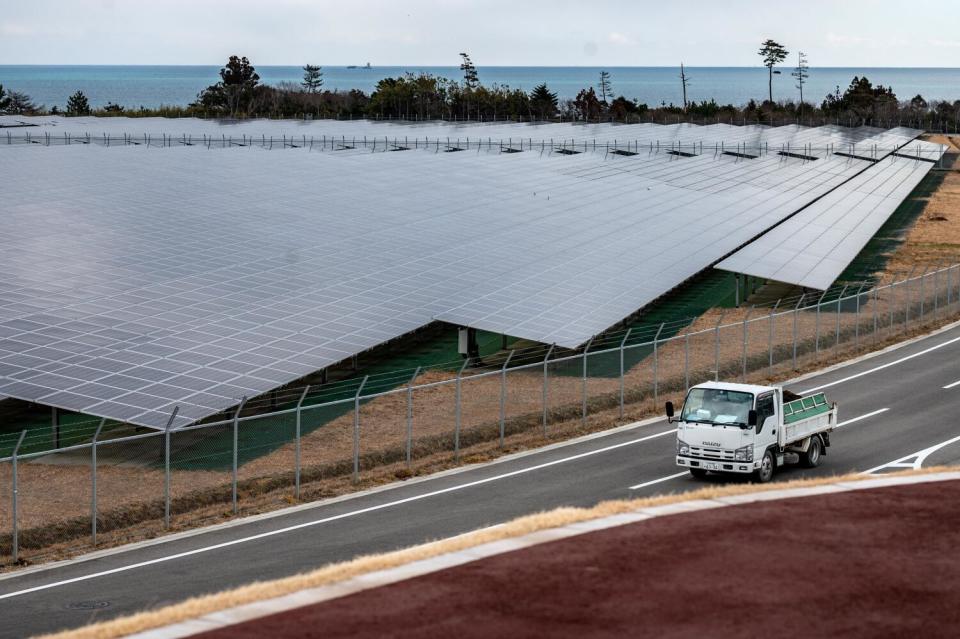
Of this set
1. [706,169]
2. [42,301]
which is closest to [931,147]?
[706,169]

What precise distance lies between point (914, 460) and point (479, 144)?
84.9m

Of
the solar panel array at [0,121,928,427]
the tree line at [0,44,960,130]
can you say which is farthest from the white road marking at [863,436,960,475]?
the tree line at [0,44,960,130]

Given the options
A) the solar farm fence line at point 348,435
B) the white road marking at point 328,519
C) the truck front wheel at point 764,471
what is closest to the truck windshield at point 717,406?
the truck front wheel at point 764,471

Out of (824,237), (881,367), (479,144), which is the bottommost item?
(881,367)

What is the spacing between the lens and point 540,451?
113 feet

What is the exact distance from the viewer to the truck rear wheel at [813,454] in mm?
31547

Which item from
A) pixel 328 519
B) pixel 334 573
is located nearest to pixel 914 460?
pixel 328 519

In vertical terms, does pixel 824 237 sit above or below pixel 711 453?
above

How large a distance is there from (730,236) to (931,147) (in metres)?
85.0

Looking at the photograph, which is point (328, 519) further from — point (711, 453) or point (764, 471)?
point (764, 471)

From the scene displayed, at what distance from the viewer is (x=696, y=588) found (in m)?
17.5

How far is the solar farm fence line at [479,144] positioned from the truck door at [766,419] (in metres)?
79.9

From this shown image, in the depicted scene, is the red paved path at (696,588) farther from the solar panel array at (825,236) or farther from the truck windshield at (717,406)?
the solar panel array at (825,236)

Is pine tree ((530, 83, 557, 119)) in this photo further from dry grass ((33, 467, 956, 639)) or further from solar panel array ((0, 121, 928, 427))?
dry grass ((33, 467, 956, 639))
